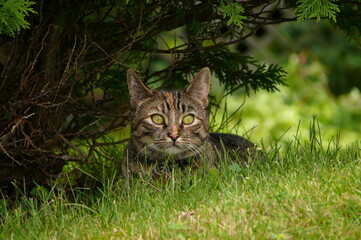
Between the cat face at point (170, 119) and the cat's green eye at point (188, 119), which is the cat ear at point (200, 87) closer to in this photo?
the cat face at point (170, 119)

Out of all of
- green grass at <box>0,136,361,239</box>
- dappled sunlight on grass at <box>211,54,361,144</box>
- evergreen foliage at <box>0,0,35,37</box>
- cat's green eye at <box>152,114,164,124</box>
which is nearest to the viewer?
green grass at <box>0,136,361,239</box>

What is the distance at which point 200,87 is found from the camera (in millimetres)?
5184

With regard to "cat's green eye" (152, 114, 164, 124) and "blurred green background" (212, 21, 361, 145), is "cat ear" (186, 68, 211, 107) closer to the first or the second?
"cat's green eye" (152, 114, 164, 124)

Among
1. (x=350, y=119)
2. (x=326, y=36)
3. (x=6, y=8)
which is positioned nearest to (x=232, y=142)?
(x=6, y=8)

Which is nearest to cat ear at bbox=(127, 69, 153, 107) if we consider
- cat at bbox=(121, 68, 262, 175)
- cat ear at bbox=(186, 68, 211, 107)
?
cat at bbox=(121, 68, 262, 175)

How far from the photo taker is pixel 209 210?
3.86 metres

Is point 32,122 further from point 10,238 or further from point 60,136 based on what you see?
point 10,238

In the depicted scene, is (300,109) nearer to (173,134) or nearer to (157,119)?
(157,119)

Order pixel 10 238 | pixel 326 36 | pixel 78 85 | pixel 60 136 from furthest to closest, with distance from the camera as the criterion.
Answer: pixel 326 36
pixel 78 85
pixel 60 136
pixel 10 238

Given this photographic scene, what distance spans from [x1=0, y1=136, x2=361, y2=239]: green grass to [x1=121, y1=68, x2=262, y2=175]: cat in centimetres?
19

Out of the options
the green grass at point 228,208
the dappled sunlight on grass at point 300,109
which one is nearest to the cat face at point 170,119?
the green grass at point 228,208

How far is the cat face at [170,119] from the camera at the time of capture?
4828 millimetres

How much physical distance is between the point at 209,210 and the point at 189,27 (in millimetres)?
1987

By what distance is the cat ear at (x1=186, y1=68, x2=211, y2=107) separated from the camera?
510 cm
